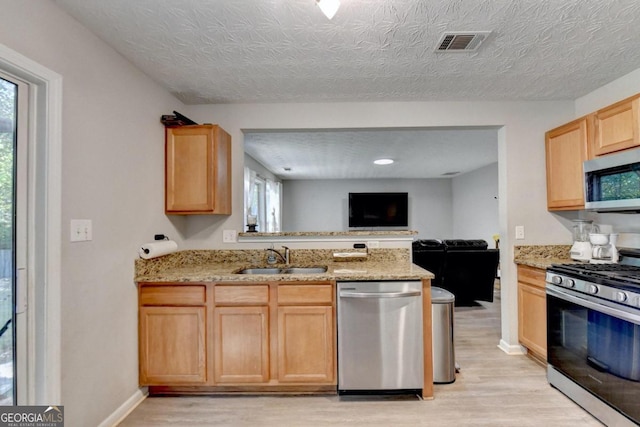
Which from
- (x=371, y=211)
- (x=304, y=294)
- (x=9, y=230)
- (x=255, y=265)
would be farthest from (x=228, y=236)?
(x=371, y=211)

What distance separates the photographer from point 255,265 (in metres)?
2.81

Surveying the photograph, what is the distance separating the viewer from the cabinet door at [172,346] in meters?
2.19

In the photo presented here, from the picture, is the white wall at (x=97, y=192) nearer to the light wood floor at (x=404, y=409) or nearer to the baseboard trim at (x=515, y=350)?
the light wood floor at (x=404, y=409)

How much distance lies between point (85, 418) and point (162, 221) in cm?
133

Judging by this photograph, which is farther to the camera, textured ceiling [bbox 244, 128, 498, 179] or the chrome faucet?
textured ceiling [bbox 244, 128, 498, 179]

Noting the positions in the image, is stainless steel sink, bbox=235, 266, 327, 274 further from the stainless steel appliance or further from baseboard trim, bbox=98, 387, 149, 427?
the stainless steel appliance

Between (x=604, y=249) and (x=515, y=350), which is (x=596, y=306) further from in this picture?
(x=515, y=350)

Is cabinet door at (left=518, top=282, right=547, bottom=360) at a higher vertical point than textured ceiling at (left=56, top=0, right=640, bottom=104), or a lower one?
lower

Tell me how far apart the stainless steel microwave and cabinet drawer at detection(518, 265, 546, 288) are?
2.03ft

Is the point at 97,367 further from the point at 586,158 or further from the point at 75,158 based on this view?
the point at 586,158

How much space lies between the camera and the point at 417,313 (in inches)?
83.8

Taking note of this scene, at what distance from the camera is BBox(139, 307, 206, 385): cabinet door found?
7.17 feet

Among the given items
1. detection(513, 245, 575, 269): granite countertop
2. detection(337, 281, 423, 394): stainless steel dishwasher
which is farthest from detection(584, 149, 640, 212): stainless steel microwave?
detection(337, 281, 423, 394): stainless steel dishwasher

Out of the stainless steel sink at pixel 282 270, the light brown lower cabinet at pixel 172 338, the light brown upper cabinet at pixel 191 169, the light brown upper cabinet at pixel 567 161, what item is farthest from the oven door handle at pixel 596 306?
the light brown upper cabinet at pixel 191 169
